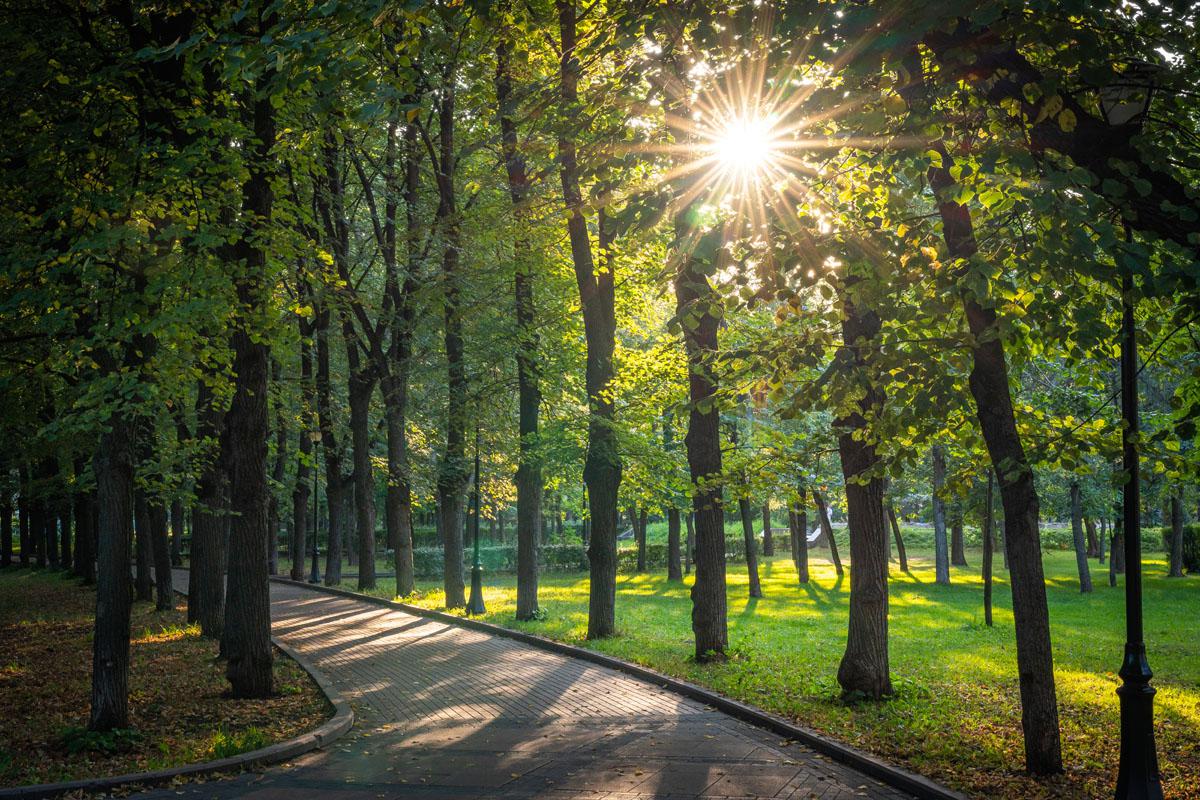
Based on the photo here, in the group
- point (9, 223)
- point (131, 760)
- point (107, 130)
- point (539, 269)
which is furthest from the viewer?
point (539, 269)

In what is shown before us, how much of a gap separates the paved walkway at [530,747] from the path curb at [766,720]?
144 millimetres

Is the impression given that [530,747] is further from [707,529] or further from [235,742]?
[707,529]

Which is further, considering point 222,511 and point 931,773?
point 222,511

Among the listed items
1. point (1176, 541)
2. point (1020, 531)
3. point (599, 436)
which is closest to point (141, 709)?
point (599, 436)

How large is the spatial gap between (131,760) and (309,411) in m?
16.0

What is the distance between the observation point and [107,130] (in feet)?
33.8

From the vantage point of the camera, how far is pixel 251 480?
37.8ft

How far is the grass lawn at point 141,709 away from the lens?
8570 mm

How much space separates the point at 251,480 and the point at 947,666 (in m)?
10.8

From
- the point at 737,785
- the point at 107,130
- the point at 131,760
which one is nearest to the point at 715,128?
the point at 737,785

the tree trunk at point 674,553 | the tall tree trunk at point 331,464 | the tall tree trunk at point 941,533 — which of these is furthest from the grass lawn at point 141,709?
the tall tree trunk at point 941,533

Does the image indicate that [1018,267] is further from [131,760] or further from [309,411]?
[309,411]

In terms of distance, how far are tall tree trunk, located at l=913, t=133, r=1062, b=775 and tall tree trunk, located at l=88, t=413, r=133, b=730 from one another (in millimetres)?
8599

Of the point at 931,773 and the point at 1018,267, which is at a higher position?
the point at 1018,267
